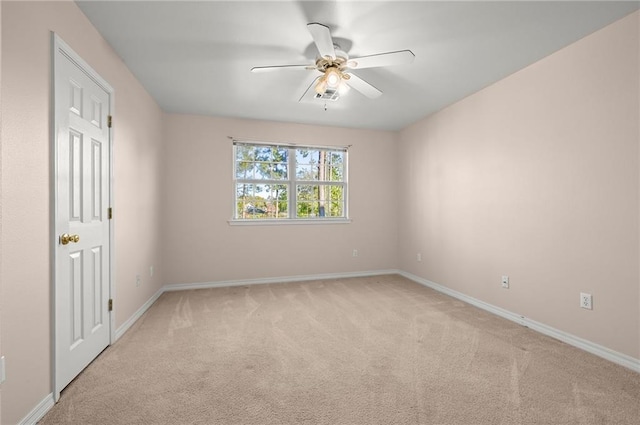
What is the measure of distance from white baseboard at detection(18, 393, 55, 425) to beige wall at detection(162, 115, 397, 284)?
99.1 inches

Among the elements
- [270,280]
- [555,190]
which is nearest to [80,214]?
[270,280]

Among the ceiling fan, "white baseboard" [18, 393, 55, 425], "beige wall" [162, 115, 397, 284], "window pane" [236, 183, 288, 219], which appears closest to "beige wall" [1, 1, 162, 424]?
"white baseboard" [18, 393, 55, 425]

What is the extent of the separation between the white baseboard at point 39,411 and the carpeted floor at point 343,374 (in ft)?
0.14

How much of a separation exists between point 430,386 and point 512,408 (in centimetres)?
43

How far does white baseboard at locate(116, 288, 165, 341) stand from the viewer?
2.58 m

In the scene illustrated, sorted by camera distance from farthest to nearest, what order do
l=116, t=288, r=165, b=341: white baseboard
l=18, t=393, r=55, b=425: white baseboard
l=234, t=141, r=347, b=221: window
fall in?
l=234, t=141, r=347, b=221: window → l=116, t=288, r=165, b=341: white baseboard → l=18, t=393, r=55, b=425: white baseboard

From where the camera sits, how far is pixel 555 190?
8.39ft

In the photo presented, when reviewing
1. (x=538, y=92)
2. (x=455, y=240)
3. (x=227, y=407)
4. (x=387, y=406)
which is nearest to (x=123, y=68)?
(x=227, y=407)

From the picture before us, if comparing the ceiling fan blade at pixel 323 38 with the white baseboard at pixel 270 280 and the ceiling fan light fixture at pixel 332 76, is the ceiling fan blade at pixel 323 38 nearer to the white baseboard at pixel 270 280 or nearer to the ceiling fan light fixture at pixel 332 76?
the ceiling fan light fixture at pixel 332 76

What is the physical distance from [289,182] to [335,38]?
8.44 feet

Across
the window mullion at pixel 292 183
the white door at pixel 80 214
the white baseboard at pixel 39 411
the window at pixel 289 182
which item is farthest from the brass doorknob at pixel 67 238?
the window mullion at pixel 292 183

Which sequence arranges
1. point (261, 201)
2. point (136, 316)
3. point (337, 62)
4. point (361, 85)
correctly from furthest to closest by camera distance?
point (261, 201) → point (136, 316) → point (361, 85) → point (337, 62)

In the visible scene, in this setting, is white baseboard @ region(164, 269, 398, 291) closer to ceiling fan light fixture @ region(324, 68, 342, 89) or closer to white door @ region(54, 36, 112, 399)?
white door @ region(54, 36, 112, 399)

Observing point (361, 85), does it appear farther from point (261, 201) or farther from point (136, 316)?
point (136, 316)
